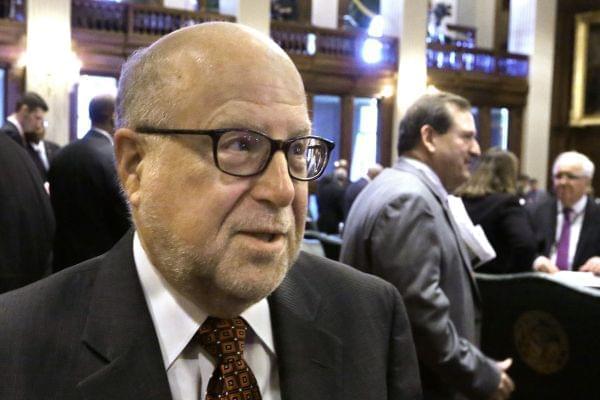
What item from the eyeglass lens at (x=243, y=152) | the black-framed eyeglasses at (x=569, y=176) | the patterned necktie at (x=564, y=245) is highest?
the eyeglass lens at (x=243, y=152)

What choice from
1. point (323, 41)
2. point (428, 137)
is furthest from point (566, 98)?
point (428, 137)

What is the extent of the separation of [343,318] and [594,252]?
12.8 feet

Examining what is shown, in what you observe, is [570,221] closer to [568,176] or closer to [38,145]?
[568,176]

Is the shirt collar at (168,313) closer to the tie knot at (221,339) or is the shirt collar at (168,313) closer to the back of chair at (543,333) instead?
the tie knot at (221,339)

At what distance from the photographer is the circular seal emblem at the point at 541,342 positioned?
3883 millimetres

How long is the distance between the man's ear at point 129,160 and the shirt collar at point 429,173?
5.68 feet

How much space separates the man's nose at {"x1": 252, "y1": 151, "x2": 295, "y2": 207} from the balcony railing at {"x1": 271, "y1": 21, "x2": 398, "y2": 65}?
14.1 m

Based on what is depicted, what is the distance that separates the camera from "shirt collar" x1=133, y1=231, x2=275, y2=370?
1298 mm

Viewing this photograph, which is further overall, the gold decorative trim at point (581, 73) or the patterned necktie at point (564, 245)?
the gold decorative trim at point (581, 73)

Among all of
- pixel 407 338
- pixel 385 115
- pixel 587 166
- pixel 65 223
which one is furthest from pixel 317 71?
pixel 407 338

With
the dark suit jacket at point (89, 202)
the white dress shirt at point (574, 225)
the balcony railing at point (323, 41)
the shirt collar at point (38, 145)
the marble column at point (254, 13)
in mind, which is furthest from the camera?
the balcony railing at point (323, 41)

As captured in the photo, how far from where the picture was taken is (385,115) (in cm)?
1614

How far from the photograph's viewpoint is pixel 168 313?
1312mm

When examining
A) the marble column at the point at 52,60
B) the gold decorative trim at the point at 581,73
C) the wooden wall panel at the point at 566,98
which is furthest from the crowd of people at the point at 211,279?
the gold decorative trim at the point at 581,73
